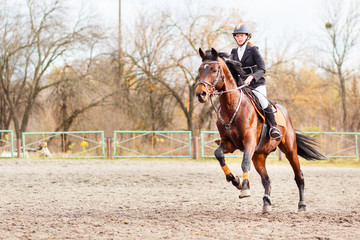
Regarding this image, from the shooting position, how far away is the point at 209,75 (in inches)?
253

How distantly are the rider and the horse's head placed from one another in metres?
0.77

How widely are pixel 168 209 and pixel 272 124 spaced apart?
237cm

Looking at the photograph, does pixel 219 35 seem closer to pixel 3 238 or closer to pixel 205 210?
pixel 205 210

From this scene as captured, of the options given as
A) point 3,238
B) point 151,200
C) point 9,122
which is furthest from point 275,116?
point 9,122

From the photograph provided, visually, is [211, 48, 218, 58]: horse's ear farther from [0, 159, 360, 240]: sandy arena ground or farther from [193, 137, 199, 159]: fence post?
[193, 137, 199, 159]: fence post

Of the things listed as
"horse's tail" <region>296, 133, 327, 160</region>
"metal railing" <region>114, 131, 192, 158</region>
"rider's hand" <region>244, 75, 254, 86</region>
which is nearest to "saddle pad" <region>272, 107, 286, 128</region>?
"rider's hand" <region>244, 75, 254, 86</region>

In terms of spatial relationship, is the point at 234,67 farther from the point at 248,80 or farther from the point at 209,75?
the point at 209,75

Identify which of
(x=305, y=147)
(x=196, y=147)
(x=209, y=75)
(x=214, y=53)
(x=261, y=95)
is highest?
(x=214, y=53)

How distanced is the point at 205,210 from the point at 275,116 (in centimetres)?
203

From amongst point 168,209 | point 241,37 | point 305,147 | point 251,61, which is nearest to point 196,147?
point 305,147

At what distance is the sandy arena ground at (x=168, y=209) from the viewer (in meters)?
5.96

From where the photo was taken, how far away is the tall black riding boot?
24.1ft

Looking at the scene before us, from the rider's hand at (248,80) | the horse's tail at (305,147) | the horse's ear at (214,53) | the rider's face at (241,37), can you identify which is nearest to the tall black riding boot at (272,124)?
the rider's hand at (248,80)

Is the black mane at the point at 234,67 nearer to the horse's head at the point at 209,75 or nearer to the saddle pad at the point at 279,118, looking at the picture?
the horse's head at the point at 209,75
